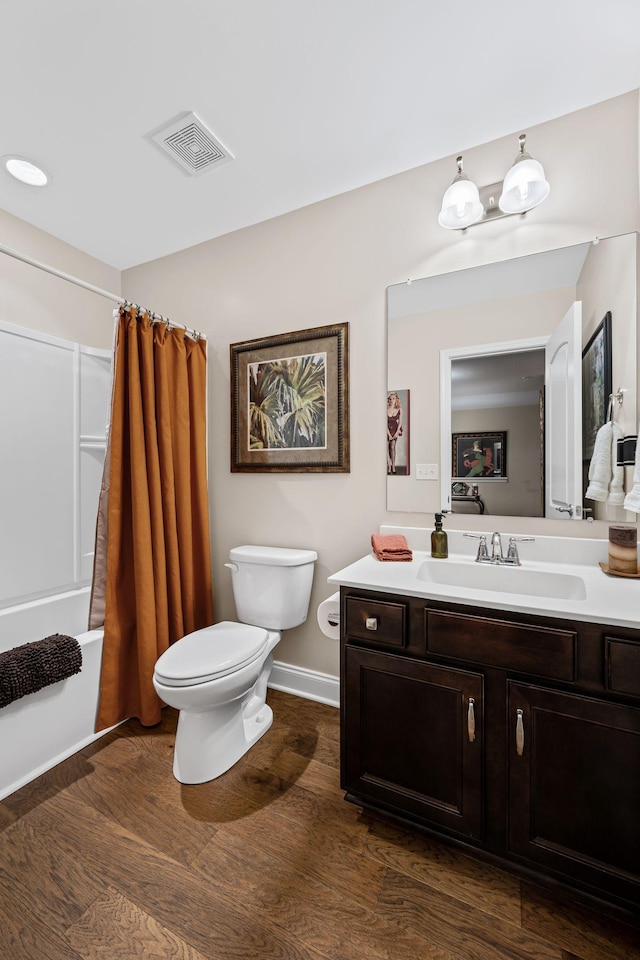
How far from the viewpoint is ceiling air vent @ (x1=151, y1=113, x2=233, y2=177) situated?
5.27 ft

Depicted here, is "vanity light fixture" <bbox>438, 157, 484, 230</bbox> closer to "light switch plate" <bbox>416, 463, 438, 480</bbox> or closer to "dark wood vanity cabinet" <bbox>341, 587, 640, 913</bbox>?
"light switch plate" <bbox>416, 463, 438, 480</bbox>

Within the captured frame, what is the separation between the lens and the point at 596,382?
1.49 m

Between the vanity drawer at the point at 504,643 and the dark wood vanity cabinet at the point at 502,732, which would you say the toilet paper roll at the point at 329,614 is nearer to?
the dark wood vanity cabinet at the point at 502,732

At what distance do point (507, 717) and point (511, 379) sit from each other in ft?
3.91

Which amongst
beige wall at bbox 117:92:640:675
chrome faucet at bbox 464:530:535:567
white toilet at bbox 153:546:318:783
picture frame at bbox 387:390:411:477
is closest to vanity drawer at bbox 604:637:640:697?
chrome faucet at bbox 464:530:535:567

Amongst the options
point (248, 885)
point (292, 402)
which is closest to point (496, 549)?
point (292, 402)

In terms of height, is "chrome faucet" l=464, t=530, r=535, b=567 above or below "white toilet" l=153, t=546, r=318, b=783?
above

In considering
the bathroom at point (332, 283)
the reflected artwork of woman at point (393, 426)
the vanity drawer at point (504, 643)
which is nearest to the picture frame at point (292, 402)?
the bathroom at point (332, 283)

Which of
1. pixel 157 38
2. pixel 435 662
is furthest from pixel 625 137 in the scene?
pixel 435 662

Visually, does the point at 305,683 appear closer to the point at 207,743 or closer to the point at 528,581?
the point at 207,743

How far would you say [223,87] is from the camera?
1.45 metres

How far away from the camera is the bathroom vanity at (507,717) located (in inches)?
40.6

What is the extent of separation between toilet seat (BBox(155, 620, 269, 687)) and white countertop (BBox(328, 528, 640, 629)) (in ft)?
1.77

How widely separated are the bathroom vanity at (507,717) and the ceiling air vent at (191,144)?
5.90 feet
